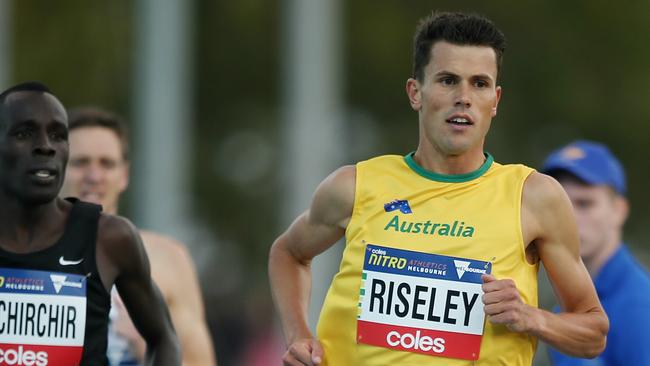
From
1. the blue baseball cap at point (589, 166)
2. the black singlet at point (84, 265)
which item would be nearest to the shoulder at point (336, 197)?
the black singlet at point (84, 265)

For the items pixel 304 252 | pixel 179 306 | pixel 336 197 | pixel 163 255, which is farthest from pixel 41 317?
pixel 163 255

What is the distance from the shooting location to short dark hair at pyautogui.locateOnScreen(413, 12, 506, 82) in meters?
6.82

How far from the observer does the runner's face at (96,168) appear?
8867 mm

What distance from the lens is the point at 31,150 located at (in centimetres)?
A: 678

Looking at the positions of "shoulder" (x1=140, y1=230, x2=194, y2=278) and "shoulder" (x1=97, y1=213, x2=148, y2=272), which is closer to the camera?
"shoulder" (x1=97, y1=213, x2=148, y2=272)

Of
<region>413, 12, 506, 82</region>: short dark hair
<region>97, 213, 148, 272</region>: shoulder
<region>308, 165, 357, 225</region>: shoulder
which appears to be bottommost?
<region>97, 213, 148, 272</region>: shoulder

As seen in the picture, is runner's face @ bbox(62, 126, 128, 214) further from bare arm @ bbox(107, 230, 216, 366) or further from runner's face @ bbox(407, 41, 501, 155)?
runner's face @ bbox(407, 41, 501, 155)

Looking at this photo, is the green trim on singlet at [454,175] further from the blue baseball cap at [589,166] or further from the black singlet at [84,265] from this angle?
the blue baseball cap at [589,166]

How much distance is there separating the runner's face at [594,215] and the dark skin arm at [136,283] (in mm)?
2518

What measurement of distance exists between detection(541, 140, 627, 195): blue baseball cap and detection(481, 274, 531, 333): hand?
8.46 ft

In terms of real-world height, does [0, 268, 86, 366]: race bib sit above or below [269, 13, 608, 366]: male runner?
below

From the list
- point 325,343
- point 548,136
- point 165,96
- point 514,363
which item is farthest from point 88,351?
point 548,136

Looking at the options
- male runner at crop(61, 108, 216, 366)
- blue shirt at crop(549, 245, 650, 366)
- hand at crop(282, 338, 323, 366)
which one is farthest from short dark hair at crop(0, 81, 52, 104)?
blue shirt at crop(549, 245, 650, 366)

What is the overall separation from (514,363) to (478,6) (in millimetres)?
21780
